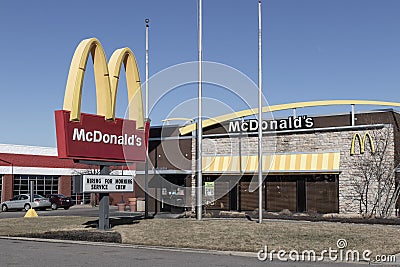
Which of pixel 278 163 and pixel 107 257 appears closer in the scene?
pixel 107 257

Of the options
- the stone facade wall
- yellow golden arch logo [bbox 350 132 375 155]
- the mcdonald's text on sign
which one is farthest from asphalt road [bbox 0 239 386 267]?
yellow golden arch logo [bbox 350 132 375 155]

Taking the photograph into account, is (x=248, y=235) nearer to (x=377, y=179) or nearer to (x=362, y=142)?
(x=377, y=179)

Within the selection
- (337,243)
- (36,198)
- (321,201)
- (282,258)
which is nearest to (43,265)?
(282,258)

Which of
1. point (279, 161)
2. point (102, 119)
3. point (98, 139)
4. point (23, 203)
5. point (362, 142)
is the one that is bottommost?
point (23, 203)

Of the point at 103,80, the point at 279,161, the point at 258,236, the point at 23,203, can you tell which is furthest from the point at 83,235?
the point at 23,203

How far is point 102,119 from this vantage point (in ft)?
74.5

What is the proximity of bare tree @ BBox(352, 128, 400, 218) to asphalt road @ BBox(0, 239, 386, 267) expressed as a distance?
16.4 metres

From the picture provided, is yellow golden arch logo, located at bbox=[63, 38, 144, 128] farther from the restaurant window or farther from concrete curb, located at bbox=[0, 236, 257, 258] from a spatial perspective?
the restaurant window

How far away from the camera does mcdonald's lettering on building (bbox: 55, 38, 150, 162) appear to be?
2075 cm

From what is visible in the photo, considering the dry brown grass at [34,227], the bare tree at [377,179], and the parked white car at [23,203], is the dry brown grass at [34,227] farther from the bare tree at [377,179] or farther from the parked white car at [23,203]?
the parked white car at [23,203]

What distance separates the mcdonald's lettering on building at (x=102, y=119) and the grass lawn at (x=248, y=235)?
3.20 metres

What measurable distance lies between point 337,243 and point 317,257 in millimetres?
2738

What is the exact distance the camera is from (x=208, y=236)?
20609 millimetres

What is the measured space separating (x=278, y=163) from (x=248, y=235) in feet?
50.2
